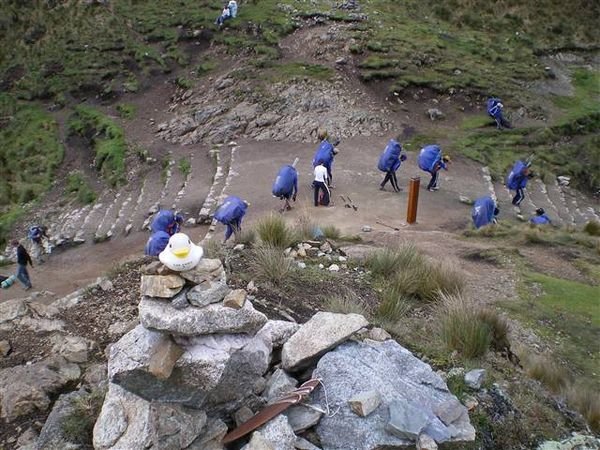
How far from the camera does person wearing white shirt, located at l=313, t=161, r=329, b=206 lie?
55.0ft

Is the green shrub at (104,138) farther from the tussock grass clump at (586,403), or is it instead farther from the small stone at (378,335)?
the tussock grass clump at (586,403)

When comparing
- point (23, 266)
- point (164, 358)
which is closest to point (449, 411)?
point (164, 358)

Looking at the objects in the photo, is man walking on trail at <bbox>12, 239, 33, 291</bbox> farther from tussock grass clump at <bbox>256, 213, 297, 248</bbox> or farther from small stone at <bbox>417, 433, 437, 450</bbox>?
small stone at <bbox>417, 433, 437, 450</bbox>

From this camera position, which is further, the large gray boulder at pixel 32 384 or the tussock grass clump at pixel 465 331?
the tussock grass clump at pixel 465 331

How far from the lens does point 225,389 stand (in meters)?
5.73

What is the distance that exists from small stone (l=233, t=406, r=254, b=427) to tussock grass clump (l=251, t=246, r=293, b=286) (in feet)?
12.6

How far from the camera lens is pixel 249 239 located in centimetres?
1193

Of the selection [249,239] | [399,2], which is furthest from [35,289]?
[399,2]

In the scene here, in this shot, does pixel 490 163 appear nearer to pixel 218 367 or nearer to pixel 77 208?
pixel 77 208

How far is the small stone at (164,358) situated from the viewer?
5438 millimetres

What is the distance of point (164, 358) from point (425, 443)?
2.63 meters

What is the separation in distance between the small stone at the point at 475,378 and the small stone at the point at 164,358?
138 inches

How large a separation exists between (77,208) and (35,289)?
5661 mm

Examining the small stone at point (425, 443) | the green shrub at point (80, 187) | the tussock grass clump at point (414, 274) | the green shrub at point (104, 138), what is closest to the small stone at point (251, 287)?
the tussock grass clump at point (414, 274)
